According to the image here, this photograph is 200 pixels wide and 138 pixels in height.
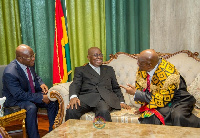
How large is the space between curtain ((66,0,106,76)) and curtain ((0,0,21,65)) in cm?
113

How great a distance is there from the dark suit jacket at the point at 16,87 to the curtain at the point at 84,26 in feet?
3.76

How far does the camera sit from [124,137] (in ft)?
5.92

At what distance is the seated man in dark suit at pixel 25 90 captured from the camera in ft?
9.26

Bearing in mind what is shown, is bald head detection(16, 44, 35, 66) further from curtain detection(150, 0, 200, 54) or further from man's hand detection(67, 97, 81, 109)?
curtain detection(150, 0, 200, 54)

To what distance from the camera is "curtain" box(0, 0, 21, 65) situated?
4.23m

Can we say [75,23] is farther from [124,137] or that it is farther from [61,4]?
[124,137]

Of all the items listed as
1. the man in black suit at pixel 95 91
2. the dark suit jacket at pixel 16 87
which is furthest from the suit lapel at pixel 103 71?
the dark suit jacket at pixel 16 87

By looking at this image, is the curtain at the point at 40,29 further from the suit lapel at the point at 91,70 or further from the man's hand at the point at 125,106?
the man's hand at the point at 125,106

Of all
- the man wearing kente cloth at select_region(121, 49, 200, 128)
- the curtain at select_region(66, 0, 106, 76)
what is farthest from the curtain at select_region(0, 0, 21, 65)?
the man wearing kente cloth at select_region(121, 49, 200, 128)

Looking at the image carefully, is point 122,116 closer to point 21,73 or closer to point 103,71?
point 103,71

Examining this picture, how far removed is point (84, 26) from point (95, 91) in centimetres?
140

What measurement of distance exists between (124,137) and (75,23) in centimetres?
255

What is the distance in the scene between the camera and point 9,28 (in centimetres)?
430

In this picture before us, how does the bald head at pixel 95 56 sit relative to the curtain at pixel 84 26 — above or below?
below
